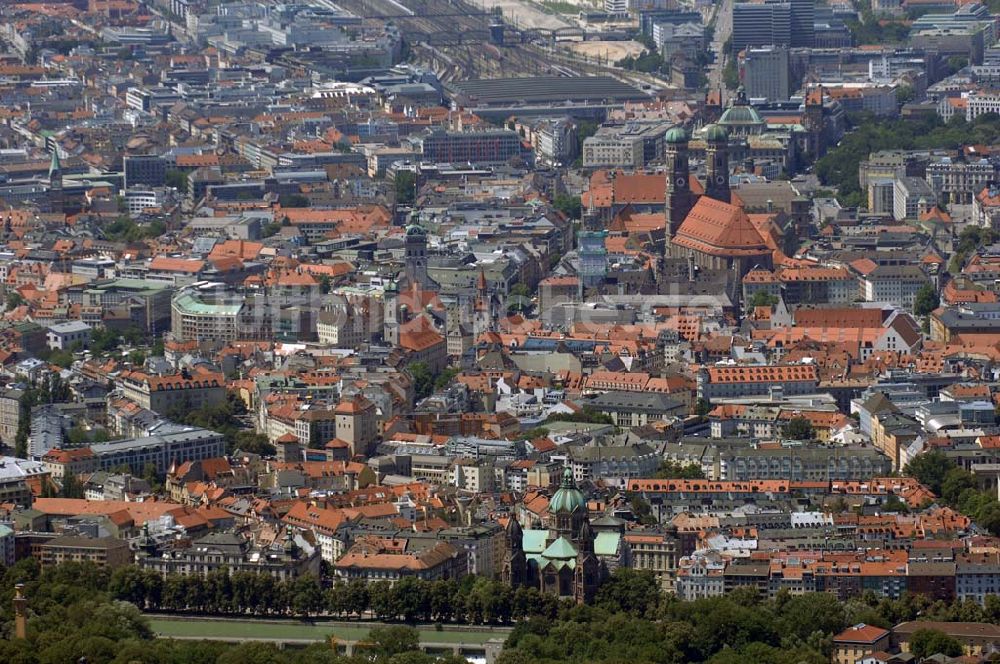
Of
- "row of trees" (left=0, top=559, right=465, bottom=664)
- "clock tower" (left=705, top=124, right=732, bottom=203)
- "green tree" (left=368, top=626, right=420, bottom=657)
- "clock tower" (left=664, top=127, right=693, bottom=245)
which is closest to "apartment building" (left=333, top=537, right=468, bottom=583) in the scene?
"row of trees" (left=0, top=559, right=465, bottom=664)

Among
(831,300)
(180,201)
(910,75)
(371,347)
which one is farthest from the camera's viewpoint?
(910,75)

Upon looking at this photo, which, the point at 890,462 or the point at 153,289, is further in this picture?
the point at 153,289

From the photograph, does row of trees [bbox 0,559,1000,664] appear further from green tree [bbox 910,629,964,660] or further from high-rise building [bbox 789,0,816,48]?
high-rise building [bbox 789,0,816,48]

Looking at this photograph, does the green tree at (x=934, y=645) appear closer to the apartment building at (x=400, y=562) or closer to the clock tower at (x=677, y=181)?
the apartment building at (x=400, y=562)

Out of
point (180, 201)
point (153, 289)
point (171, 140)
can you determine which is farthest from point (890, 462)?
point (171, 140)

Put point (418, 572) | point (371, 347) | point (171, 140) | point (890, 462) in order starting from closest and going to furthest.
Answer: point (418, 572)
point (890, 462)
point (371, 347)
point (171, 140)

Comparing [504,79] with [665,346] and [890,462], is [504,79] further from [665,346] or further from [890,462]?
[890,462]
